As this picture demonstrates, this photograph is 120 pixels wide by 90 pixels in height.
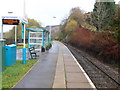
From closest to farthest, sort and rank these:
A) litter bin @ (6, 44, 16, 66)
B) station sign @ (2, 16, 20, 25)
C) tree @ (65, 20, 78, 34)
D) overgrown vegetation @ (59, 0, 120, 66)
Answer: litter bin @ (6, 44, 16, 66) → station sign @ (2, 16, 20, 25) → overgrown vegetation @ (59, 0, 120, 66) → tree @ (65, 20, 78, 34)

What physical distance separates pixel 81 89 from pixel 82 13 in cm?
6784

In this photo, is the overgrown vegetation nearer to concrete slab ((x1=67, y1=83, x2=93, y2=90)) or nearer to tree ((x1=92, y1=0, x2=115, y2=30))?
tree ((x1=92, y1=0, x2=115, y2=30))

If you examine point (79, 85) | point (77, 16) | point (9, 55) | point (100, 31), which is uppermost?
point (77, 16)

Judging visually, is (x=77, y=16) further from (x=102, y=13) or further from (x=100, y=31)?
(x=100, y=31)

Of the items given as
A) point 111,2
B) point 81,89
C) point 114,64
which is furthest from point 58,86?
point 111,2

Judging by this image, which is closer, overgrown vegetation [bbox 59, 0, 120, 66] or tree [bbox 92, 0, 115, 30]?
overgrown vegetation [bbox 59, 0, 120, 66]

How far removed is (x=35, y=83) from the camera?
8.33m

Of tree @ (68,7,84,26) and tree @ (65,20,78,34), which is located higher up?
tree @ (68,7,84,26)

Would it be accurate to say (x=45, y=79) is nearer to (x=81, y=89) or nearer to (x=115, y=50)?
(x=81, y=89)

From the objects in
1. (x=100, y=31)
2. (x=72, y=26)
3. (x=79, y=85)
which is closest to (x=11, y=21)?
(x=79, y=85)

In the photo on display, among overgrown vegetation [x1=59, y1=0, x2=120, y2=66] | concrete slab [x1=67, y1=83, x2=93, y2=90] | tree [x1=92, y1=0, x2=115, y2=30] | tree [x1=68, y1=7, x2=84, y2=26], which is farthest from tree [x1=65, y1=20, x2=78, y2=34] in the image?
concrete slab [x1=67, y1=83, x2=93, y2=90]

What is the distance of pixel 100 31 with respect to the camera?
24.8 m

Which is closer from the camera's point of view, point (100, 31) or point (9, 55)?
point (9, 55)

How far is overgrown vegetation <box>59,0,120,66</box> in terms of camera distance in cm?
1827
